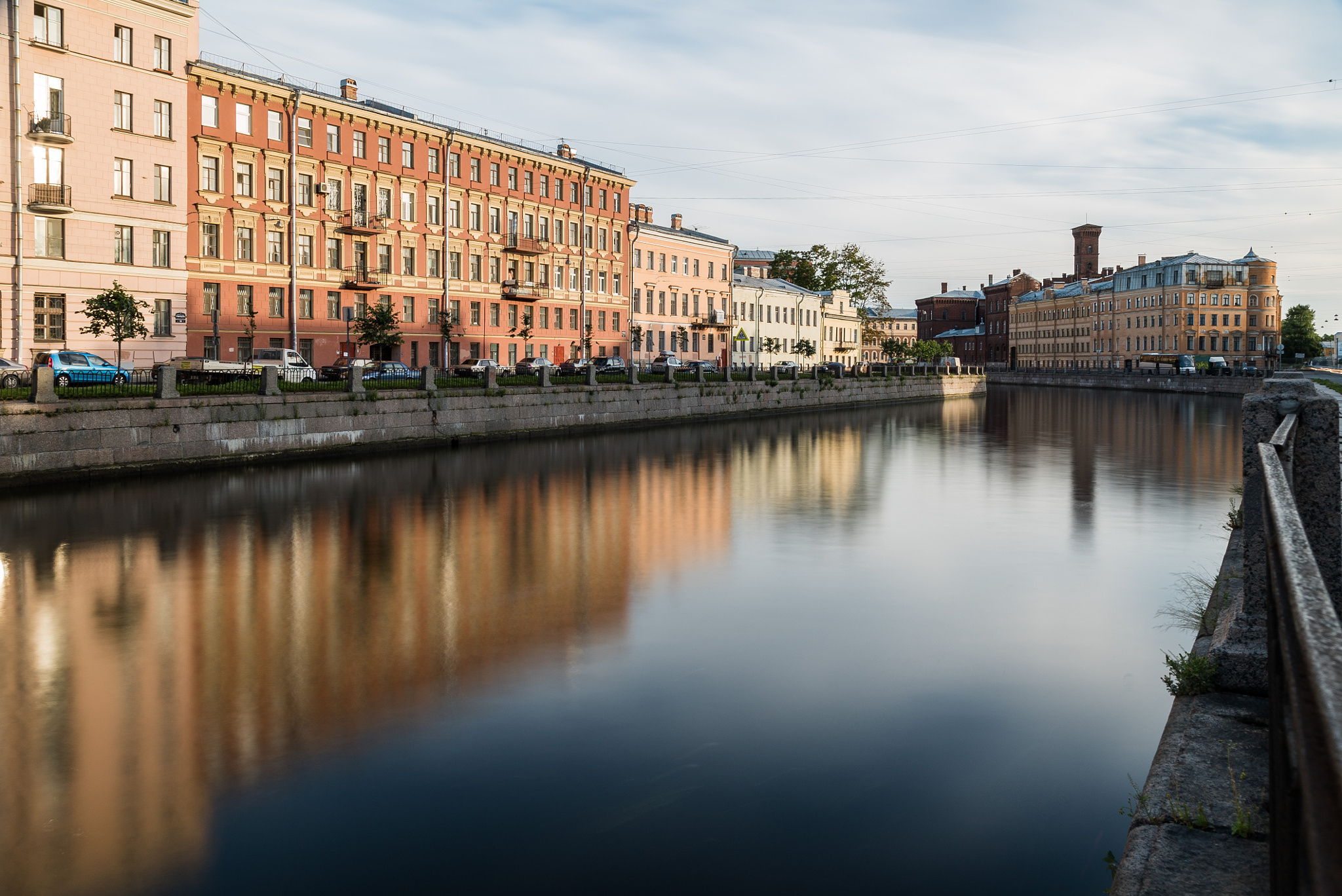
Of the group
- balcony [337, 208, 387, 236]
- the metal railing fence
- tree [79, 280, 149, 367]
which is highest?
balcony [337, 208, 387, 236]

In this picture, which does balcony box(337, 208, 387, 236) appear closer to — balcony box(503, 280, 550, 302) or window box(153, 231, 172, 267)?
window box(153, 231, 172, 267)

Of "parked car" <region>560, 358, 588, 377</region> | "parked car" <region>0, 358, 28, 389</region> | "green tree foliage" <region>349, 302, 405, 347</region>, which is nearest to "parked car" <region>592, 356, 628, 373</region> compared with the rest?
"parked car" <region>560, 358, 588, 377</region>

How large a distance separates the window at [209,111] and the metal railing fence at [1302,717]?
4902 centimetres

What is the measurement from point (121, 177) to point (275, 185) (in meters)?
7.40

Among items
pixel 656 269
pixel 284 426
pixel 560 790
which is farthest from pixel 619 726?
pixel 656 269

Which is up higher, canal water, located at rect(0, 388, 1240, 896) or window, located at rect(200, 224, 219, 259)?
window, located at rect(200, 224, 219, 259)

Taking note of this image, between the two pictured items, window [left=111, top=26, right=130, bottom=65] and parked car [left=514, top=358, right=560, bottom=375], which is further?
parked car [left=514, top=358, right=560, bottom=375]

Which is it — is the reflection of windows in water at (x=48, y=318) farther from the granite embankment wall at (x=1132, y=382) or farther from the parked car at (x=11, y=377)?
the granite embankment wall at (x=1132, y=382)

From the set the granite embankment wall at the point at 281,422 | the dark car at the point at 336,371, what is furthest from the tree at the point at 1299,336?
the dark car at the point at 336,371

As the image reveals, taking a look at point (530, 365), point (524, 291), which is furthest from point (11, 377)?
point (524, 291)

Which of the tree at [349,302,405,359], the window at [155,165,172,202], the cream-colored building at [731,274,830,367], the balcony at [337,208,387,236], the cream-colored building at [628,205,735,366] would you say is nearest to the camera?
the window at [155,165,172,202]

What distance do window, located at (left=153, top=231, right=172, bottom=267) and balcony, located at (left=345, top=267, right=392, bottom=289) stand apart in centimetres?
917

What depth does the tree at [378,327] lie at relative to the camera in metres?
47.5

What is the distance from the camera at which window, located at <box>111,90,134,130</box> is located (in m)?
41.6
